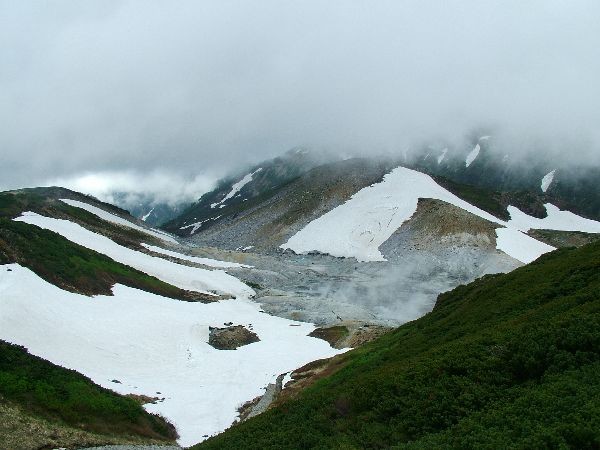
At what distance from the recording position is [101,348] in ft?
128

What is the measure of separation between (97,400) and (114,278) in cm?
3904

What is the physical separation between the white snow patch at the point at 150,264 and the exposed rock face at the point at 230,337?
2736 centimetres

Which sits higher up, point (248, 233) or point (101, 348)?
point (248, 233)

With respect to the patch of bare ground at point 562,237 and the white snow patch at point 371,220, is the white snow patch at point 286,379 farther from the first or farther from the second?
the patch of bare ground at point 562,237

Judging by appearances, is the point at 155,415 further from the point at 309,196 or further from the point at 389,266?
the point at 309,196

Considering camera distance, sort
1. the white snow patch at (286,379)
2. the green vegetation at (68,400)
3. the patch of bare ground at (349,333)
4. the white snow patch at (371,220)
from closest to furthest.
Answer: the green vegetation at (68,400), the white snow patch at (286,379), the patch of bare ground at (349,333), the white snow patch at (371,220)

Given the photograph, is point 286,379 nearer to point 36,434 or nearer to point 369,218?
point 36,434

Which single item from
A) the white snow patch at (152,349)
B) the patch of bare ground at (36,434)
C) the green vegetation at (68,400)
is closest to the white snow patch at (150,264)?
the white snow patch at (152,349)

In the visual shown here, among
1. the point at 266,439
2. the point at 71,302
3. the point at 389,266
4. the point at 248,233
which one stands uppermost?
the point at 248,233

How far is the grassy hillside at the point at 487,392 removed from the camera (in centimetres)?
1238

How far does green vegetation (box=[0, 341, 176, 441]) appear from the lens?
23125 mm

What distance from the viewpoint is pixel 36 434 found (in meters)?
20.1

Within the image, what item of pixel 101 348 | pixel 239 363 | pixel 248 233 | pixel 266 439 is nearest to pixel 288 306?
pixel 239 363

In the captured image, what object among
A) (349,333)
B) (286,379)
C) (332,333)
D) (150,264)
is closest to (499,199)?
(150,264)
